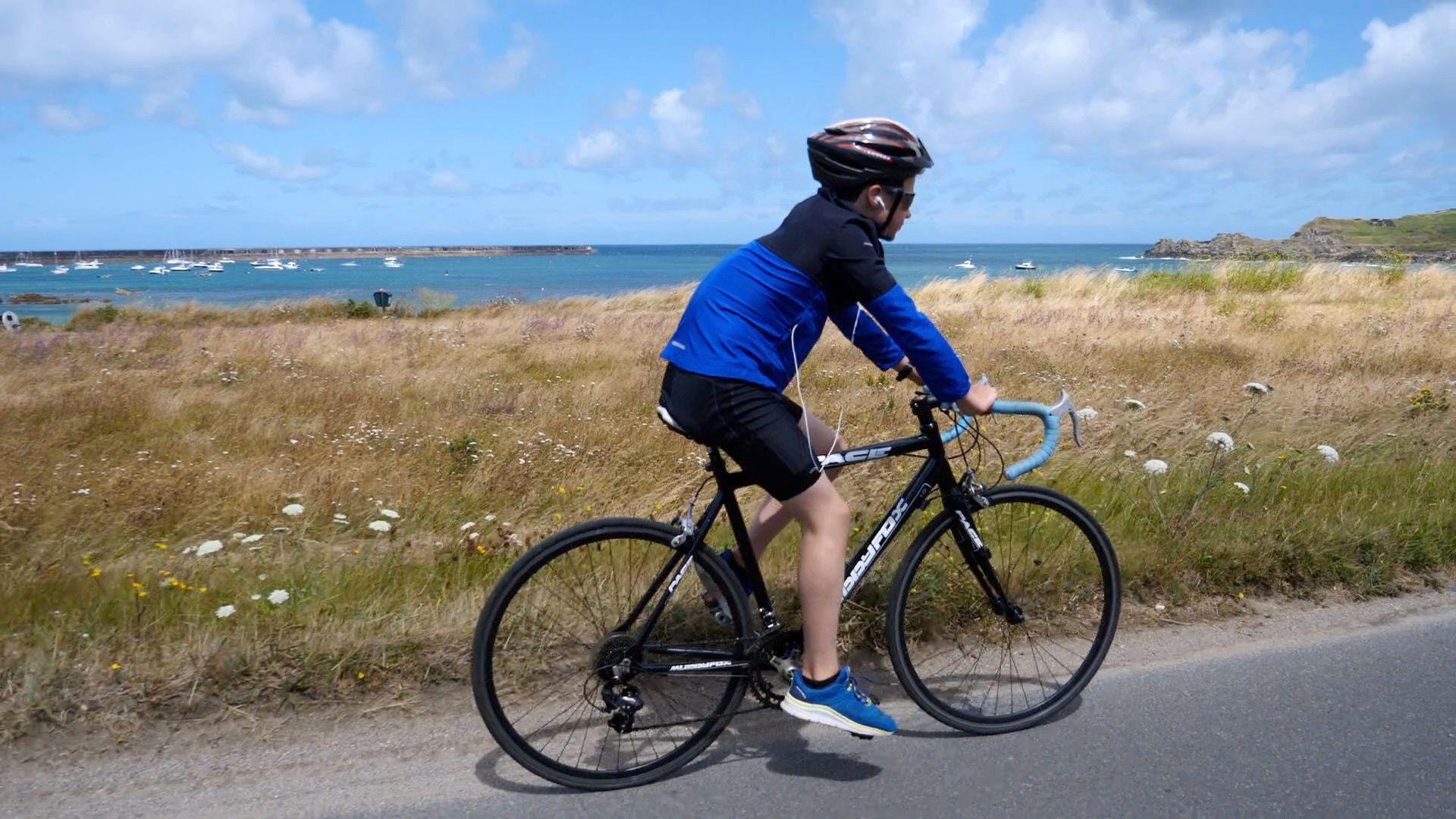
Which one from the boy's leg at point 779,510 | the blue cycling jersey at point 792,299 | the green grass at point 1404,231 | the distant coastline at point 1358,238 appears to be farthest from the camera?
the green grass at point 1404,231

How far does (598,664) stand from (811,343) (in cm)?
A: 127

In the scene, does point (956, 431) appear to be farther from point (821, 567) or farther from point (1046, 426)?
point (821, 567)

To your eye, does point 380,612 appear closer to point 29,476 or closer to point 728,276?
point 728,276

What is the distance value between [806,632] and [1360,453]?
17.8 feet

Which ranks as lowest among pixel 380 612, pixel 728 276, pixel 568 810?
pixel 568 810

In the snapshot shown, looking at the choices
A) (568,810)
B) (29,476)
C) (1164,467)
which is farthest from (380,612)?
(1164,467)

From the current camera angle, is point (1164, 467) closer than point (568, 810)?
No

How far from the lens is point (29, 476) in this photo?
6.18 m

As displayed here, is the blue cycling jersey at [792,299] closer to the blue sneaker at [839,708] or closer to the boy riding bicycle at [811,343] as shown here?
the boy riding bicycle at [811,343]

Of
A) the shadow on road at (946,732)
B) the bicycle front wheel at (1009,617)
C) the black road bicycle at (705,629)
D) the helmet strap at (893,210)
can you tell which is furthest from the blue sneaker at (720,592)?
the helmet strap at (893,210)

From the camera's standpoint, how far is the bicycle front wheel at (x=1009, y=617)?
3578mm

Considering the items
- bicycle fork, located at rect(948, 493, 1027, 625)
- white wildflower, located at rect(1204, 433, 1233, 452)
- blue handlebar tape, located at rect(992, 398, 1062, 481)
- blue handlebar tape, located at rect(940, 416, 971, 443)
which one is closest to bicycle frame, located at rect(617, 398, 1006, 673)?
bicycle fork, located at rect(948, 493, 1027, 625)

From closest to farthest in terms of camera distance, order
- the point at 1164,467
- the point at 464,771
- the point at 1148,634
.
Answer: the point at 464,771
the point at 1148,634
the point at 1164,467

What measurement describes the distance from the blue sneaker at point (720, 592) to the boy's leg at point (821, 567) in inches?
10.0
